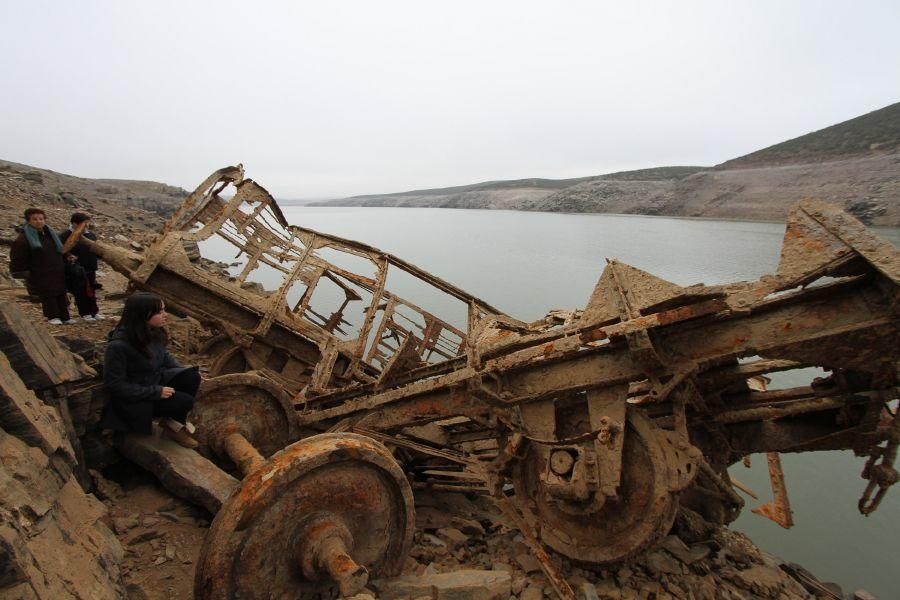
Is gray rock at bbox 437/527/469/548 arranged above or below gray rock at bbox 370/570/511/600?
below

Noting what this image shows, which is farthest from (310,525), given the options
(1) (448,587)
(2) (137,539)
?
(2) (137,539)

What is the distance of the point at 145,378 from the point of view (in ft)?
10.7

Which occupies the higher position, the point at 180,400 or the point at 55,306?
the point at 55,306

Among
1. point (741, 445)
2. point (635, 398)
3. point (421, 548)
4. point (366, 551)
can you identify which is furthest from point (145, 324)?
point (741, 445)

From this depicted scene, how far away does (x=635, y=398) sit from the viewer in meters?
3.74

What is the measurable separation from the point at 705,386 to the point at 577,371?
106 cm

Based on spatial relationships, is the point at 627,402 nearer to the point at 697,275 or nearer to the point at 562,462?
the point at 562,462

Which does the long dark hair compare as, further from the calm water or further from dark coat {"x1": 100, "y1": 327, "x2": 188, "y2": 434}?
the calm water

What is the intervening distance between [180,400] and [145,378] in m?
0.27

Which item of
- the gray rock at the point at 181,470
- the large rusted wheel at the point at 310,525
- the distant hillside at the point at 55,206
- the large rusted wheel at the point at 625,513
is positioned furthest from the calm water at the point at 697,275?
the distant hillside at the point at 55,206

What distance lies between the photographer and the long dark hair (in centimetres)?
310

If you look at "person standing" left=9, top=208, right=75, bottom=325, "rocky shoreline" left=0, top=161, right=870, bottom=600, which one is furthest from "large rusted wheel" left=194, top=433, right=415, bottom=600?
"person standing" left=9, top=208, right=75, bottom=325

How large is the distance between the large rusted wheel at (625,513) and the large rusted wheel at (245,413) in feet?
7.32

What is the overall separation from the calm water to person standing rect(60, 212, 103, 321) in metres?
8.65
